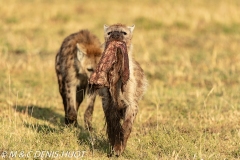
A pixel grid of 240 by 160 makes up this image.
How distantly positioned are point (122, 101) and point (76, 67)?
1.72 m

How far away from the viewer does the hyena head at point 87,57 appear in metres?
6.89

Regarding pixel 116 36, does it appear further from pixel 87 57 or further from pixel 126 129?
pixel 87 57

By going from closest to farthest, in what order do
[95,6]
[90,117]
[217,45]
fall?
Result: [90,117] → [217,45] → [95,6]

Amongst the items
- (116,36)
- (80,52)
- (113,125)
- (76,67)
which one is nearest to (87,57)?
(80,52)

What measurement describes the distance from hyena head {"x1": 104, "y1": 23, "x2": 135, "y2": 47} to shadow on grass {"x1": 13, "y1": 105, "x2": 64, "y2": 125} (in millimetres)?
2008

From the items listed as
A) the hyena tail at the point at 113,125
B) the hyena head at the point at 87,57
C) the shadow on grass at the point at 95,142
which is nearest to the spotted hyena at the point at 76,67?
the hyena head at the point at 87,57

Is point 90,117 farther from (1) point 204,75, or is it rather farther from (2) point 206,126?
(1) point 204,75

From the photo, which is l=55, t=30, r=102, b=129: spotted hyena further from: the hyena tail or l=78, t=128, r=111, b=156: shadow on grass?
the hyena tail

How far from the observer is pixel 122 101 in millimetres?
5484

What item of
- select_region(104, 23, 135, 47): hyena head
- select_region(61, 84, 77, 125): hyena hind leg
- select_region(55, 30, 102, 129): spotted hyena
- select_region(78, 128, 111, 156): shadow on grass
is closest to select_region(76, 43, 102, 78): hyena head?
select_region(55, 30, 102, 129): spotted hyena

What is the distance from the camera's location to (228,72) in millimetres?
10055

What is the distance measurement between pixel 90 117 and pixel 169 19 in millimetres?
7986

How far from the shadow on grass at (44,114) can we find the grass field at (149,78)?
0.05 ft

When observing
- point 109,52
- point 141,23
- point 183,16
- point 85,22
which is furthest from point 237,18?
point 109,52
